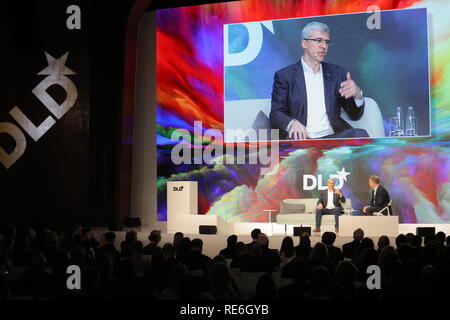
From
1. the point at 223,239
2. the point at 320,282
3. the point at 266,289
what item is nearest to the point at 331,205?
the point at 223,239

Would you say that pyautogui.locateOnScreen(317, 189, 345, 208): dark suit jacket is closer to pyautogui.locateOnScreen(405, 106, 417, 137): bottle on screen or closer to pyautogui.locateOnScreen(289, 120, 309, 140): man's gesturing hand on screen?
pyautogui.locateOnScreen(289, 120, 309, 140): man's gesturing hand on screen

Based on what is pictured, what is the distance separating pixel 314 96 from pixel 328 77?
0.48 metres

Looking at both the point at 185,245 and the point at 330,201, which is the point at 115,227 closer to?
the point at 330,201

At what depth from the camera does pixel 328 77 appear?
39.9ft

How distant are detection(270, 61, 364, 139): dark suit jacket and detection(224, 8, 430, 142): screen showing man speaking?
0.07ft

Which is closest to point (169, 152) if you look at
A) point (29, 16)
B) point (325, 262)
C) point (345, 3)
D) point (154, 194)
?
point (154, 194)

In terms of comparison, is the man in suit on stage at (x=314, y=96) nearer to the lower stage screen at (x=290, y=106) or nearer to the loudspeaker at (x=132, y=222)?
the lower stage screen at (x=290, y=106)

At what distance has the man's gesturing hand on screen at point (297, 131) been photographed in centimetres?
1230

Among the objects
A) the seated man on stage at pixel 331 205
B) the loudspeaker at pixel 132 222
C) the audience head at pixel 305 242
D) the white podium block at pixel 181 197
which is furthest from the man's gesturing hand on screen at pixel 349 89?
the audience head at pixel 305 242

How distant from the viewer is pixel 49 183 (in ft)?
39.5

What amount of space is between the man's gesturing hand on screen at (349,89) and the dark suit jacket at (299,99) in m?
0.07

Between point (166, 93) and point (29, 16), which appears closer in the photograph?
point (29, 16)
